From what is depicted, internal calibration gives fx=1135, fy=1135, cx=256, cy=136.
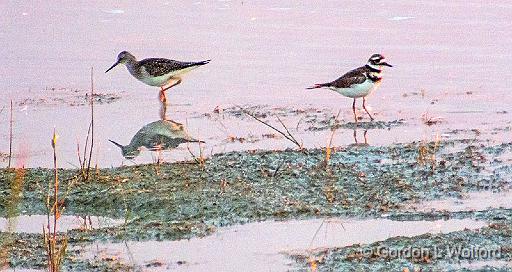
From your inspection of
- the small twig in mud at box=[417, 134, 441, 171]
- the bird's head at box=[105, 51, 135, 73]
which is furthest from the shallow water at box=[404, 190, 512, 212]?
the bird's head at box=[105, 51, 135, 73]

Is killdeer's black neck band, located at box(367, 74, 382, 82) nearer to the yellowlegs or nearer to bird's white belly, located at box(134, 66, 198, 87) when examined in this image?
the yellowlegs

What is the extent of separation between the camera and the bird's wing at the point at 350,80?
1209 centimetres

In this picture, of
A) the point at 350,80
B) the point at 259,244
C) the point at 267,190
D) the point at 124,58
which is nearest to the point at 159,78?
the point at 124,58

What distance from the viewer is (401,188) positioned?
27.8 feet

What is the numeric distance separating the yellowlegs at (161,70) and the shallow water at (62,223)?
16.8ft

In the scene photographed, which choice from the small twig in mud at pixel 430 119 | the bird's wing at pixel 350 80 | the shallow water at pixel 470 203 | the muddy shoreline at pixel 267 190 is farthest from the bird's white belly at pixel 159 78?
the shallow water at pixel 470 203

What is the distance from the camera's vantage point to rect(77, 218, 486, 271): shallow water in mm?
6828

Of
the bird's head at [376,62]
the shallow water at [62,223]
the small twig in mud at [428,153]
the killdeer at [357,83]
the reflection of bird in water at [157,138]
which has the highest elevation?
the bird's head at [376,62]

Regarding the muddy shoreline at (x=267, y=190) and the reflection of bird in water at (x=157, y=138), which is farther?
the reflection of bird in water at (x=157, y=138)

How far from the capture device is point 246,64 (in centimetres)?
1422

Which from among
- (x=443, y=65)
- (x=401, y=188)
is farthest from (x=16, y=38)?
→ (x=401, y=188)

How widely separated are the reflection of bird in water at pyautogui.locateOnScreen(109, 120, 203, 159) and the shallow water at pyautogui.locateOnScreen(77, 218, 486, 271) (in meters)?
2.76

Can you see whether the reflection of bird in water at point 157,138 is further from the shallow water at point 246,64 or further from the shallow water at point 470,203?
the shallow water at point 470,203

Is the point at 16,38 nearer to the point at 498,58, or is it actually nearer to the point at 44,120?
the point at 44,120
